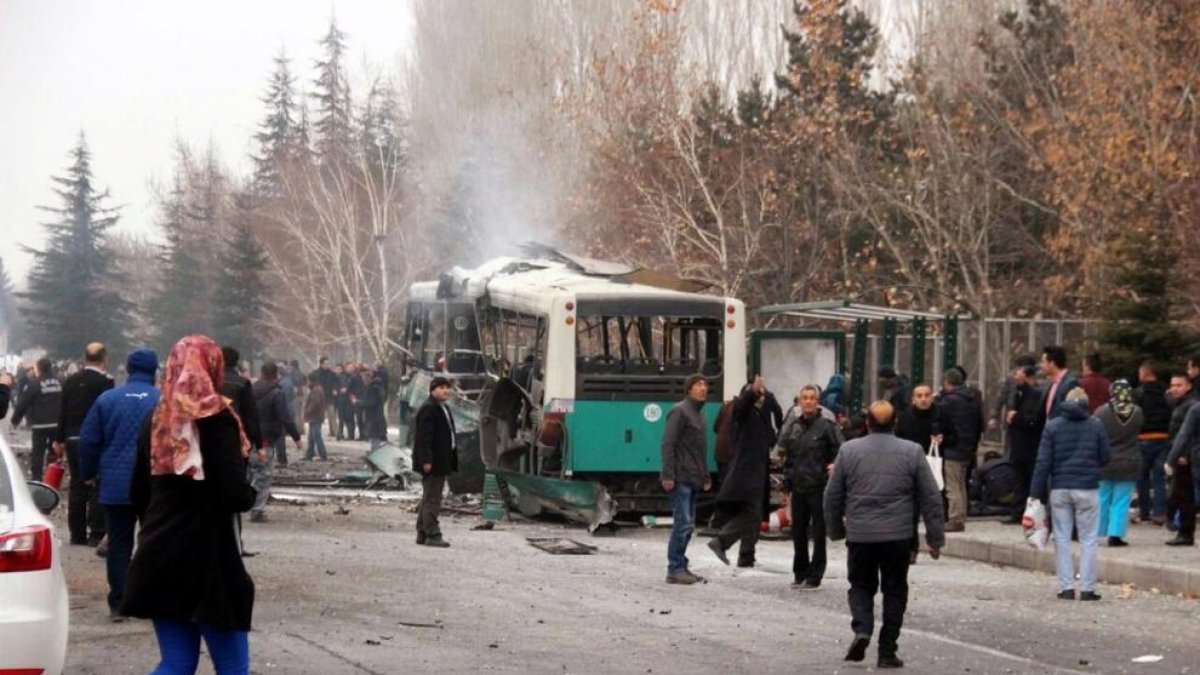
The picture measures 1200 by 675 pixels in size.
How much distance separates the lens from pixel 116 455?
1308 centimetres

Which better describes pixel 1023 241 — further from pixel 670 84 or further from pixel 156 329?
pixel 156 329

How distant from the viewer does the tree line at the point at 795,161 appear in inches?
1261

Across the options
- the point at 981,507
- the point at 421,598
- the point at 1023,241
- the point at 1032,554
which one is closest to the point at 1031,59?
the point at 1023,241

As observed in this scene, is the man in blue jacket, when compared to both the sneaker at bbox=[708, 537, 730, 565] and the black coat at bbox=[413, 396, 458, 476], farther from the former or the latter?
the black coat at bbox=[413, 396, 458, 476]

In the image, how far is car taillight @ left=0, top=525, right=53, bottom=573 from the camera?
8234 mm

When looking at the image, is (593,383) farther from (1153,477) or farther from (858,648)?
(858,648)

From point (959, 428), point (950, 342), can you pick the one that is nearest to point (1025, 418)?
point (959, 428)

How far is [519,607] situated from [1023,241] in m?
28.9

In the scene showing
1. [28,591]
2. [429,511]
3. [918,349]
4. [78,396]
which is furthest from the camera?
[918,349]

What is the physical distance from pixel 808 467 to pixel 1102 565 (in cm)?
294

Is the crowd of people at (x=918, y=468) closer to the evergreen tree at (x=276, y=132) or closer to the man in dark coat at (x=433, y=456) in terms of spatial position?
the man in dark coat at (x=433, y=456)

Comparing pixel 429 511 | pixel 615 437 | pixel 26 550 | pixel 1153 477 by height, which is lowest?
pixel 429 511

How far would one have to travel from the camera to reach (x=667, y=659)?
1164 centimetres

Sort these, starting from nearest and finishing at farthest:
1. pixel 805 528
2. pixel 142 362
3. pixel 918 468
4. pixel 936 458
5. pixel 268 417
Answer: pixel 918 468
pixel 142 362
pixel 805 528
pixel 936 458
pixel 268 417
